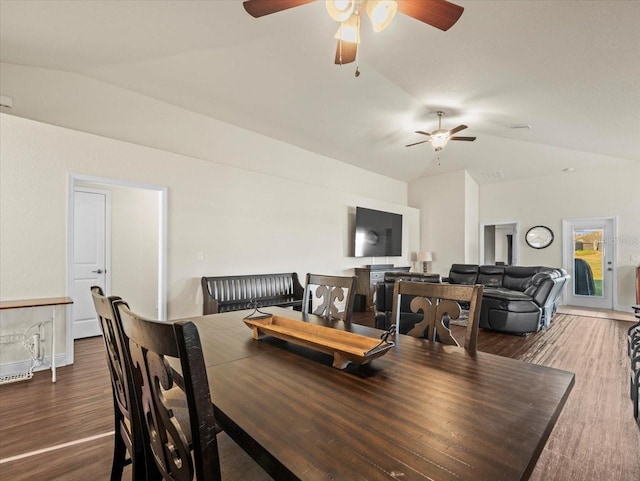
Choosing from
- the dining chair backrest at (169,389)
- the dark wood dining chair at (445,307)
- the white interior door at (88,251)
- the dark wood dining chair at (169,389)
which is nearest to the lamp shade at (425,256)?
the dark wood dining chair at (445,307)

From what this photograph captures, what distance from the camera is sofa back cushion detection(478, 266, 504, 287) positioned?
6301 millimetres

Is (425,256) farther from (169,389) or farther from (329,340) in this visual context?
(169,389)

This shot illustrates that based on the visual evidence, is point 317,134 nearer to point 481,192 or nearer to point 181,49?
point 181,49

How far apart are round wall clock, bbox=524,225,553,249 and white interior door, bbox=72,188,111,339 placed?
9128mm

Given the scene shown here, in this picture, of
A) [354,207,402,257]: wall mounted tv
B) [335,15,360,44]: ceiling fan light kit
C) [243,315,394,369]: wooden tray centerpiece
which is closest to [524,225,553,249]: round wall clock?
[354,207,402,257]: wall mounted tv

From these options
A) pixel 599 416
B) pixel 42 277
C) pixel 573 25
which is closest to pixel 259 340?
pixel 599 416

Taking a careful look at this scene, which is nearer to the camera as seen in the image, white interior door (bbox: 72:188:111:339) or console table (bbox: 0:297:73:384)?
console table (bbox: 0:297:73:384)

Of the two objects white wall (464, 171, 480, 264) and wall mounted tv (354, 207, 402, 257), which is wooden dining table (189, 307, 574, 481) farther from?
white wall (464, 171, 480, 264)

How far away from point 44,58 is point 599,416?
604 centimetres

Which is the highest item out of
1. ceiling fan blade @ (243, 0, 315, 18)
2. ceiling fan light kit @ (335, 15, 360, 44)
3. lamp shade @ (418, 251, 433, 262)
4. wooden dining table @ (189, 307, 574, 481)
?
ceiling fan light kit @ (335, 15, 360, 44)

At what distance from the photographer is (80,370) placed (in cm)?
317

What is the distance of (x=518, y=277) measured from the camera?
19.8 ft

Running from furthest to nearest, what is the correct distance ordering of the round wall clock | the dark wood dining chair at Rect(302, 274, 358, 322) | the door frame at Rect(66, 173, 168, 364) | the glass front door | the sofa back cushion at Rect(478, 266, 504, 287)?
1. the round wall clock
2. the glass front door
3. the sofa back cushion at Rect(478, 266, 504, 287)
4. the door frame at Rect(66, 173, 168, 364)
5. the dark wood dining chair at Rect(302, 274, 358, 322)

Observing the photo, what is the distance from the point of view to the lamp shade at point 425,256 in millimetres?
7877
